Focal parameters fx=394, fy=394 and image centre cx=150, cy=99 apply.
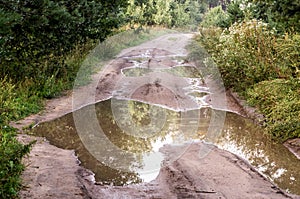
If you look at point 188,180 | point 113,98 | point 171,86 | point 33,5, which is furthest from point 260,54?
point 33,5

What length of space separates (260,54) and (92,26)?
4808 millimetres

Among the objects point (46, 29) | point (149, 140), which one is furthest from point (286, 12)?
point (46, 29)

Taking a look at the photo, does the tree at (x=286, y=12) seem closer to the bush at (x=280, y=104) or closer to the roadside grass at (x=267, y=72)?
the roadside grass at (x=267, y=72)

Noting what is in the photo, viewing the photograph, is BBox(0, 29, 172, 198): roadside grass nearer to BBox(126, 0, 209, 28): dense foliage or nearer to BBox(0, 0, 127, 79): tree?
BBox(0, 0, 127, 79): tree

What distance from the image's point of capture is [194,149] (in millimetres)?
7199

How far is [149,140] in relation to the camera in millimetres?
7949

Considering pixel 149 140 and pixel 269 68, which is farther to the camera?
pixel 269 68

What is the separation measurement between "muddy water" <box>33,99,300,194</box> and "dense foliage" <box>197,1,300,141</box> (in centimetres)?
55

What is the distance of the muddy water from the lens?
639 centimetres

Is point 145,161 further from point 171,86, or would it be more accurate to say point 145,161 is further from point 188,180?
point 171,86

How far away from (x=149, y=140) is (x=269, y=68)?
4.04 meters

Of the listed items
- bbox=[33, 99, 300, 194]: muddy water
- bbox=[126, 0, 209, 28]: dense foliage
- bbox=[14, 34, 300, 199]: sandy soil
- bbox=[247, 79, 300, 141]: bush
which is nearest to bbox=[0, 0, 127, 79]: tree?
bbox=[14, 34, 300, 199]: sandy soil

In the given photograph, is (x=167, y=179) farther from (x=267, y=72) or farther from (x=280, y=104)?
(x=267, y=72)

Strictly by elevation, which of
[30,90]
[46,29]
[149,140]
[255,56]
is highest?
[46,29]
